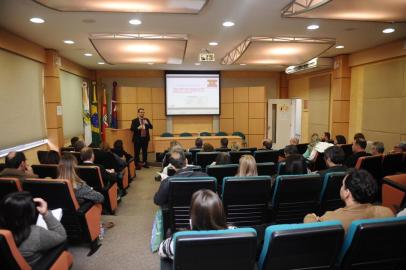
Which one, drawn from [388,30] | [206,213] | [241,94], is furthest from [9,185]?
[241,94]

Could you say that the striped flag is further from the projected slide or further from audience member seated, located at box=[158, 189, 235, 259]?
audience member seated, located at box=[158, 189, 235, 259]

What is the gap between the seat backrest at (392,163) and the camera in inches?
186

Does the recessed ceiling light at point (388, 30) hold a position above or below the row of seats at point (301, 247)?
above

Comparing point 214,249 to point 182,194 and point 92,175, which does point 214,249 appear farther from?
point 92,175

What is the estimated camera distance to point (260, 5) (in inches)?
160

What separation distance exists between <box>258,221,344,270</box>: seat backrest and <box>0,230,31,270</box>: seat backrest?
57.7 inches

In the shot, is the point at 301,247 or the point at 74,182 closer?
the point at 301,247

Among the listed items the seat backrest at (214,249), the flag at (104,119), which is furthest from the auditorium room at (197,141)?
the flag at (104,119)

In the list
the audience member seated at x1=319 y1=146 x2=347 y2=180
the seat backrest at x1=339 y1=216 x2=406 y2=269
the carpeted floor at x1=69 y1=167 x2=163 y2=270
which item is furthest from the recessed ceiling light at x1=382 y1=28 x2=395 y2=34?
the carpeted floor at x1=69 y1=167 x2=163 y2=270

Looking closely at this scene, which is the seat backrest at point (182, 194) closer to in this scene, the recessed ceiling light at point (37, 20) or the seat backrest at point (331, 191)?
the seat backrest at point (331, 191)

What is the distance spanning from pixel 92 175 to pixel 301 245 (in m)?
3.10

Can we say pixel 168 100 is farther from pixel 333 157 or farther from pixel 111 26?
pixel 333 157

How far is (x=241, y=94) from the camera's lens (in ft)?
36.5

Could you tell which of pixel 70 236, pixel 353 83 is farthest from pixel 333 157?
pixel 353 83
